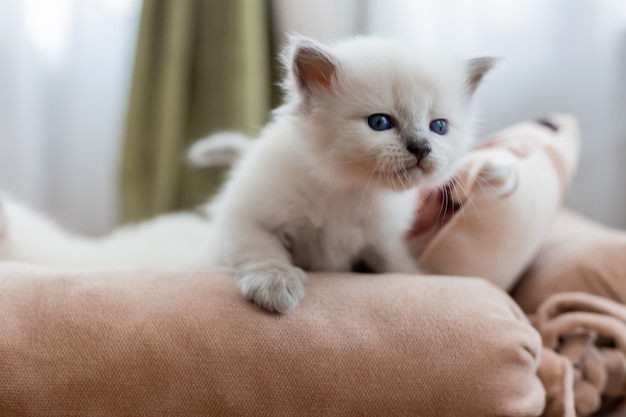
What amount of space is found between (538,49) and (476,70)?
0.86 meters

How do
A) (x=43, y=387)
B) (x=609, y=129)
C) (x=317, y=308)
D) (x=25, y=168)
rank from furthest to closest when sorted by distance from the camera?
(x=25, y=168) → (x=609, y=129) → (x=317, y=308) → (x=43, y=387)

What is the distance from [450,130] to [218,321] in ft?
1.59

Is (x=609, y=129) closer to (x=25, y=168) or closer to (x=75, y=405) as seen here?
(x=75, y=405)

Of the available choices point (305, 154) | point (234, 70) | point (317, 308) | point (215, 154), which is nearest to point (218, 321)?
point (317, 308)

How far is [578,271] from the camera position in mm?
1076

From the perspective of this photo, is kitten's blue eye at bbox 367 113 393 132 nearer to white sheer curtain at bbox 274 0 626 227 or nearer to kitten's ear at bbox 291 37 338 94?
kitten's ear at bbox 291 37 338 94

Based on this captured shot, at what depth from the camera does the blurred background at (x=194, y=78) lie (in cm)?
178

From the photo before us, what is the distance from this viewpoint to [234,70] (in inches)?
71.6

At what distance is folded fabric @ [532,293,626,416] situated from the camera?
0.93 meters

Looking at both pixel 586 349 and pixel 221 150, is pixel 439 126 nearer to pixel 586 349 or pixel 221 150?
pixel 586 349

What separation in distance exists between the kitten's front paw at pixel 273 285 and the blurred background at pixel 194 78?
97 centimetres

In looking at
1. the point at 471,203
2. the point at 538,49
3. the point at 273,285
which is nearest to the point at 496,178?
the point at 471,203

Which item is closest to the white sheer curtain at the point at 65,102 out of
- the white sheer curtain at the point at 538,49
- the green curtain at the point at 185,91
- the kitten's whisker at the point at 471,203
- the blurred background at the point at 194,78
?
the blurred background at the point at 194,78

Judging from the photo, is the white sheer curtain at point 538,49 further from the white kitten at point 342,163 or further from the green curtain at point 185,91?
the white kitten at point 342,163
